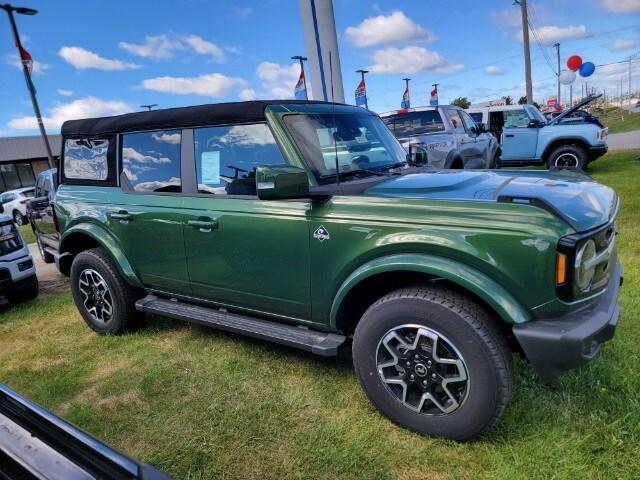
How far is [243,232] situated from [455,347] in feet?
4.89

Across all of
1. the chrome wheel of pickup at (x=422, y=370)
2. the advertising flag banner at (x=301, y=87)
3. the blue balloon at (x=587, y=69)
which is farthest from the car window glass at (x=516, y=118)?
the chrome wheel of pickup at (x=422, y=370)

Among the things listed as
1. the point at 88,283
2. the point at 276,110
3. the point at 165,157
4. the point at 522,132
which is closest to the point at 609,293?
the point at 276,110

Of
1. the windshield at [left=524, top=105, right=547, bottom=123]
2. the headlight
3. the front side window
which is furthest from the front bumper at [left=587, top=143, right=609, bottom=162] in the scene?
the front side window

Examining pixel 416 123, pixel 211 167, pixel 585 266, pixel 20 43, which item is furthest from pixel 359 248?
pixel 20 43

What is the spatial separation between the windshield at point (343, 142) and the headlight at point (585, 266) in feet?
4.72

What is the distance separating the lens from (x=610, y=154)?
1600cm

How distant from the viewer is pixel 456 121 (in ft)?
32.4

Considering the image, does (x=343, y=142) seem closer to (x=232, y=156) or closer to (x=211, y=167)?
(x=232, y=156)

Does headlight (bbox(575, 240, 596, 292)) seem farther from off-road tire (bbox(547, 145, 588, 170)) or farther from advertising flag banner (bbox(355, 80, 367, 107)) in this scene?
off-road tire (bbox(547, 145, 588, 170))

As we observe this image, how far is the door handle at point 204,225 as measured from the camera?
3.20m

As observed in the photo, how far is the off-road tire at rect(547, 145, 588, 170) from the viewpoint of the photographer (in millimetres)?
11625

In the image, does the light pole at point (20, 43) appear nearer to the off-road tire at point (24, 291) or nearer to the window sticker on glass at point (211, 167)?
the off-road tire at point (24, 291)

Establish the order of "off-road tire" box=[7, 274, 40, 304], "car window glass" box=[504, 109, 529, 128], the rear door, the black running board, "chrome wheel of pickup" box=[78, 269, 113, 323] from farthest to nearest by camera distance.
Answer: "car window glass" box=[504, 109, 529, 128]
the rear door
"off-road tire" box=[7, 274, 40, 304]
"chrome wheel of pickup" box=[78, 269, 113, 323]
the black running board

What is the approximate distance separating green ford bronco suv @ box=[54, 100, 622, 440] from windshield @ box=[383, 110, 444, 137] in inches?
243
